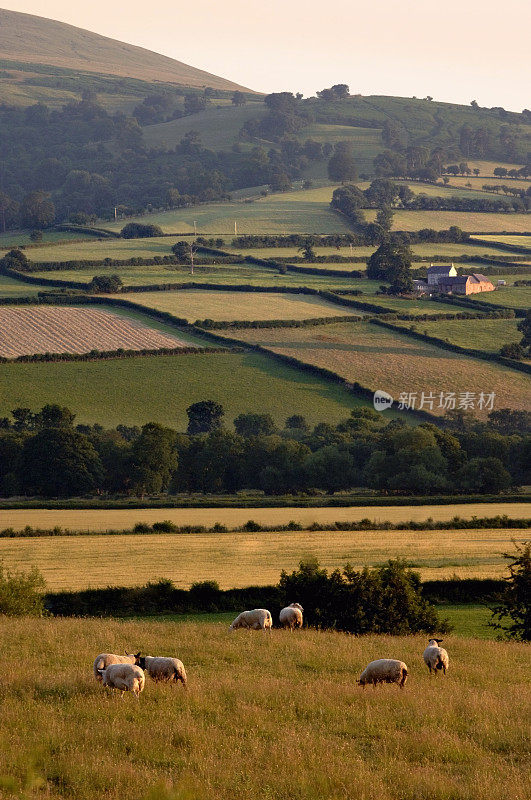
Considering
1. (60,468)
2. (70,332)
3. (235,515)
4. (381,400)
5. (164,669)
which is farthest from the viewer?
(70,332)

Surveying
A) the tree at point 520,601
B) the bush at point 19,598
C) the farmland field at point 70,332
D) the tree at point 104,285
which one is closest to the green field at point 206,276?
Result: the tree at point 104,285

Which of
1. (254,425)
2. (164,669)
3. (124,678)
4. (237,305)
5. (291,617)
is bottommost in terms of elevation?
(254,425)

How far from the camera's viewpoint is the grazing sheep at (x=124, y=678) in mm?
21375

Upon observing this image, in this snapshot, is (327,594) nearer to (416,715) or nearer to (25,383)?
(416,715)

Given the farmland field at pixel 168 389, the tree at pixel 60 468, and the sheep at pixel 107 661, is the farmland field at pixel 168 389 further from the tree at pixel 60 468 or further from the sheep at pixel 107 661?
the sheep at pixel 107 661

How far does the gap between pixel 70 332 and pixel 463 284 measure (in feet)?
199

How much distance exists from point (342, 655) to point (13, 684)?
824 centimetres

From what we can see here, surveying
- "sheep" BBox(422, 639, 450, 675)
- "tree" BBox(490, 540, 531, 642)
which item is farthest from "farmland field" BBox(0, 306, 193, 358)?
"sheep" BBox(422, 639, 450, 675)

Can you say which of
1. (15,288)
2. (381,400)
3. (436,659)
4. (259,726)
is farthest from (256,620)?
(15,288)

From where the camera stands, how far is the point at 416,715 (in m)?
20.5

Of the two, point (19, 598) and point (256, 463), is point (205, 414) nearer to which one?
point (256, 463)

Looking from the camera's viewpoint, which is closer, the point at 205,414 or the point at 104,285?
the point at 205,414

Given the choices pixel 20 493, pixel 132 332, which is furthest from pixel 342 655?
pixel 132 332

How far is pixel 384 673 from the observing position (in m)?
23.0
